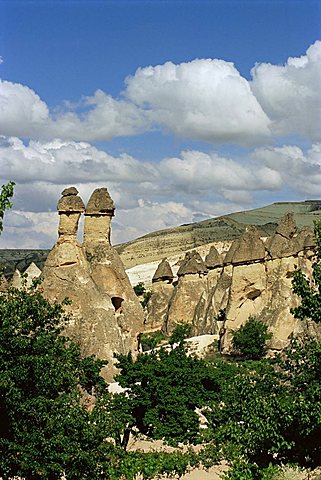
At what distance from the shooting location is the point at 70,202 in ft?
73.8

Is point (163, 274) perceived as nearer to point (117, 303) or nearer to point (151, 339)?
point (151, 339)

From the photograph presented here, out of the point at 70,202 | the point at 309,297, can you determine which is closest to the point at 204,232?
the point at 70,202

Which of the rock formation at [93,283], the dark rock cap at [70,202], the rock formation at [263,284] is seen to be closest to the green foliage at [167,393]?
the rock formation at [93,283]

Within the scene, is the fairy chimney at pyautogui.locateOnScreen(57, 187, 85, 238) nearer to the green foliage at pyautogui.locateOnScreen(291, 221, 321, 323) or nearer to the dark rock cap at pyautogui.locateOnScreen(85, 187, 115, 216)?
the dark rock cap at pyautogui.locateOnScreen(85, 187, 115, 216)

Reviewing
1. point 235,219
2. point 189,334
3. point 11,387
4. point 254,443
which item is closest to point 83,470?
point 11,387

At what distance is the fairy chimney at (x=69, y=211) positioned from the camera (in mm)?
22250

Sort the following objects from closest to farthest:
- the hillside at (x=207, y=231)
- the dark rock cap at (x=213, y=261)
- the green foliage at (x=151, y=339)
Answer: the green foliage at (x=151, y=339), the dark rock cap at (x=213, y=261), the hillside at (x=207, y=231)

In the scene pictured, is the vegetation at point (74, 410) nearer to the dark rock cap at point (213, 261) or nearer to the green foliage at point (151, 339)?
the green foliage at point (151, 339)

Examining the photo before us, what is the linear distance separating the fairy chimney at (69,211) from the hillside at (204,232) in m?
74.7

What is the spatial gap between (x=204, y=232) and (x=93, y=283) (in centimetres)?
9336

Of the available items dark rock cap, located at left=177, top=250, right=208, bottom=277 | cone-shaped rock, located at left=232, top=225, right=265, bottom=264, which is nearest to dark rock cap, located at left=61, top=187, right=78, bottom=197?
cone-shaped rock, located at left=232, top=225, right=265, bottom=264

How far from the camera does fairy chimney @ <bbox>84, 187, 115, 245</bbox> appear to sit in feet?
78.6

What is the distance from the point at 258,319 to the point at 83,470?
2365cm

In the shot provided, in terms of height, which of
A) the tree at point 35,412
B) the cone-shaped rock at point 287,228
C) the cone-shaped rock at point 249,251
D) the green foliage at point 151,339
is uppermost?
the cone-shaped rock at point 287,228
